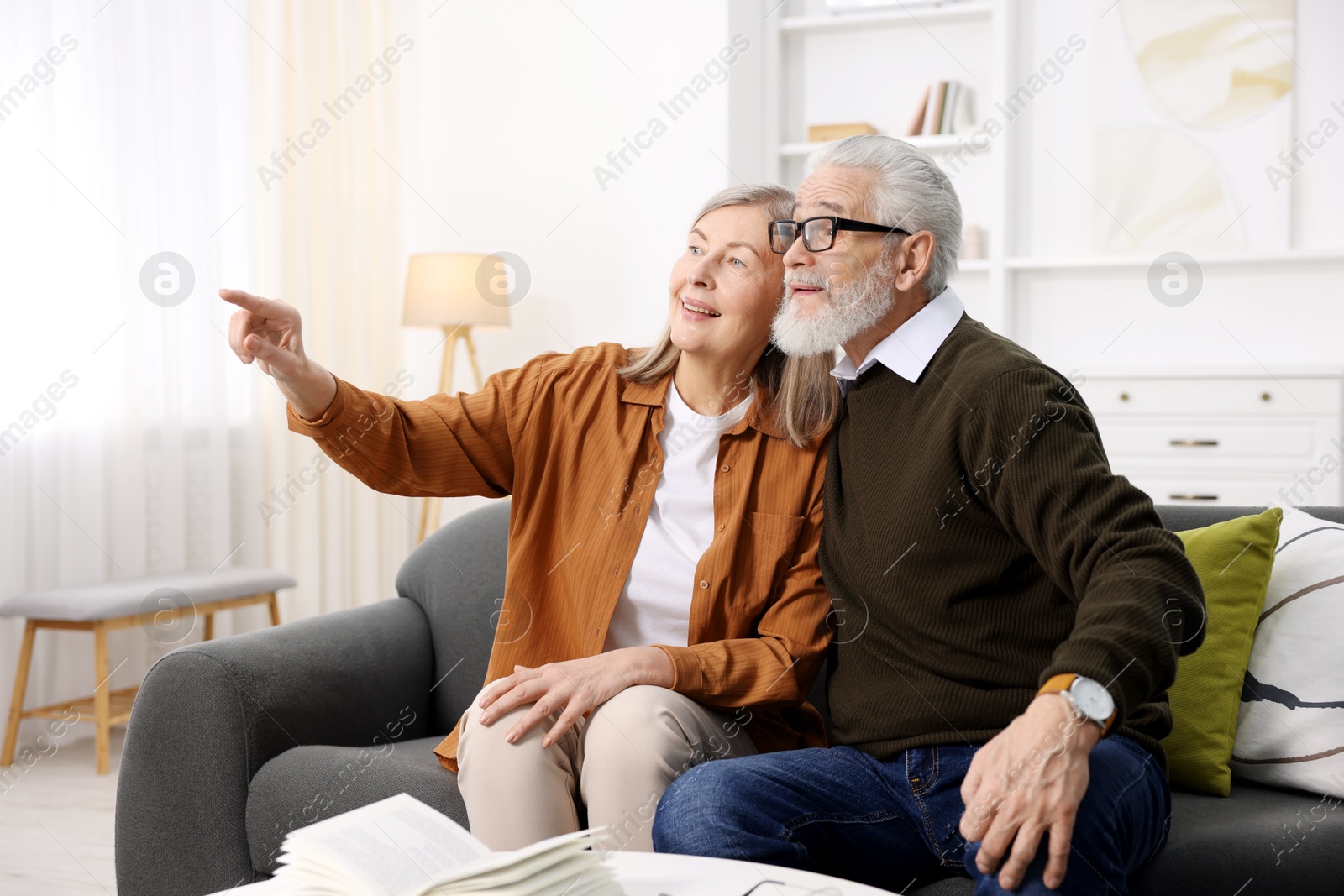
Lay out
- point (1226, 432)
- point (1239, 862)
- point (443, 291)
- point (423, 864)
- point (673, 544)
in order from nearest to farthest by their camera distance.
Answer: point (423, 864) < point (1239, 862) < point (673, 544) < point (1226, 432) < point (443, 291)

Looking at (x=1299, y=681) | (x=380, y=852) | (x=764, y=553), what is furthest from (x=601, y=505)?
(x=1299, y=681)

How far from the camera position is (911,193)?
1.62 m

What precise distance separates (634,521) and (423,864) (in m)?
0.74

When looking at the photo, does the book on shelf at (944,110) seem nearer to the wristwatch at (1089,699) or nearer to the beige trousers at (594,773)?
the beige trousers at (594,773)

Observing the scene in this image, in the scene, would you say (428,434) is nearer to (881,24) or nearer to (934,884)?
(934,884)

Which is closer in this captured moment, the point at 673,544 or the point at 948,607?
the point at 948,607

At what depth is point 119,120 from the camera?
11.7 ft

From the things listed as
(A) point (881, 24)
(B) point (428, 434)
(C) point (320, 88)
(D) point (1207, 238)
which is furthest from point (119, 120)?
(D) point (1207, 238)

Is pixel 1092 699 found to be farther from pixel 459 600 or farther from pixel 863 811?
pixel 459 600

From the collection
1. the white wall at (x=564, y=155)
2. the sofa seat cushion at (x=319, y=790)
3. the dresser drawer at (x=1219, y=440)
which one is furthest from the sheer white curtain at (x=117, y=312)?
the dresser drawer at (x=1219, y=440)

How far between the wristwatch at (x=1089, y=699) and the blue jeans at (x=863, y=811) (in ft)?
0.42

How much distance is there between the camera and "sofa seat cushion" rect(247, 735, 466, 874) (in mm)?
1575

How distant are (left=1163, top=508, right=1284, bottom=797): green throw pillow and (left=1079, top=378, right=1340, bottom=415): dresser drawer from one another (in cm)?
246

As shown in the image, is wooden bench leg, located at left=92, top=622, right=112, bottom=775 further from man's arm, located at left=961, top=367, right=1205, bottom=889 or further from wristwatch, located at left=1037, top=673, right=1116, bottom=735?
wristwatch, located at left=1037, top=673, right=1116, bottom=735
